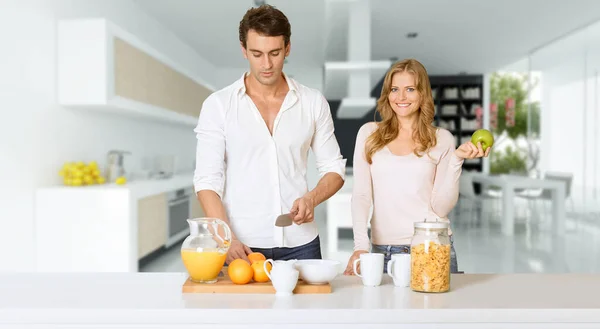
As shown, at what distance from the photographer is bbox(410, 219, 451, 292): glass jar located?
146 cm

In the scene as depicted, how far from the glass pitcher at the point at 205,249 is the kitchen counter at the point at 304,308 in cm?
7

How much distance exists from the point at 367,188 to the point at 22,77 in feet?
9.82

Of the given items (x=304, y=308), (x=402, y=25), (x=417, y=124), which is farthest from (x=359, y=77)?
(x=304, y=308)

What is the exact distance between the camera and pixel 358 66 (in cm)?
574

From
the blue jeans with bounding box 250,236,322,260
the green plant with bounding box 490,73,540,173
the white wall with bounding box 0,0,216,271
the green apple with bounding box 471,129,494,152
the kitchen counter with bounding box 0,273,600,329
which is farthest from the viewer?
the green plant with bounding box 490,73,540,173

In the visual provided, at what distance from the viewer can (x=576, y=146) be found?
8.75m

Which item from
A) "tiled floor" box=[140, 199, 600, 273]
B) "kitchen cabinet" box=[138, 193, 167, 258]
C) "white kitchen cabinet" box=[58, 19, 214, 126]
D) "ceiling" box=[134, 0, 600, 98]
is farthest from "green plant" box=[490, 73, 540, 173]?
"white kitchen cabinet" box=[58, 19, 214, 126]

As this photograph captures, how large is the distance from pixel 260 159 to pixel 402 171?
491mm

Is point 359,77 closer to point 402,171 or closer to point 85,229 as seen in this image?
point 85,229

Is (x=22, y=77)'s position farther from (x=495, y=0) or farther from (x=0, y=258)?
(x=495, y=0)

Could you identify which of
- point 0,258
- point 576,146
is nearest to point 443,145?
point 0,258

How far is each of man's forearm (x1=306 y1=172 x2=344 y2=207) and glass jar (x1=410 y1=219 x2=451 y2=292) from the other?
505 mm

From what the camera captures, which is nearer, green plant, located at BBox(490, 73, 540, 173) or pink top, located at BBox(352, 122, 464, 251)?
pink top, located at BBox(352, 122, 464, 251)

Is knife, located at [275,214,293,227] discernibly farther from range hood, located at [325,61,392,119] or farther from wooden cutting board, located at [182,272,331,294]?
range hood, located at [325,61,392,119]
